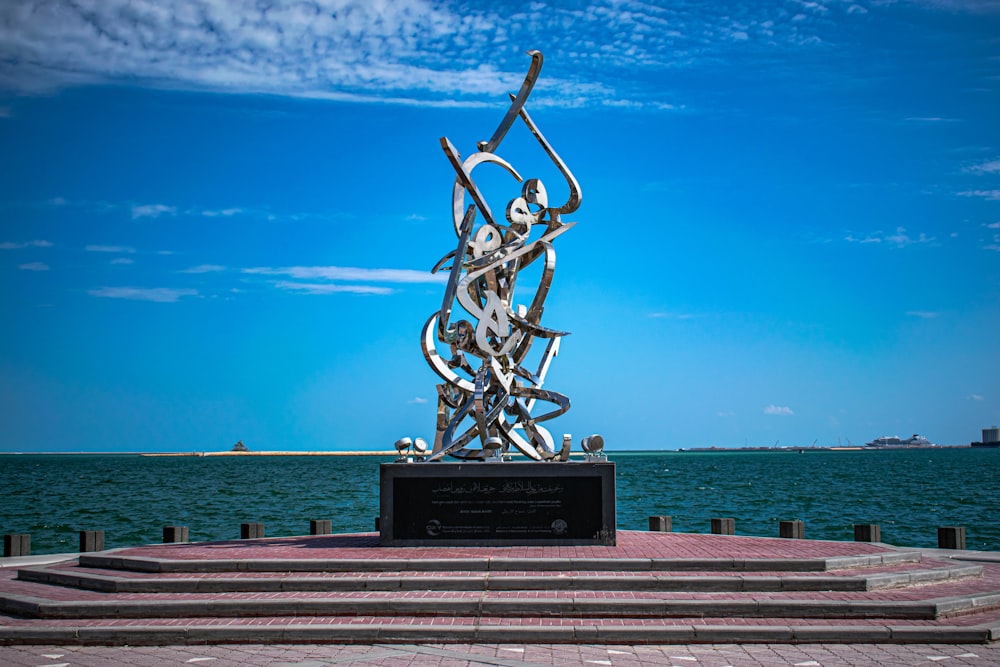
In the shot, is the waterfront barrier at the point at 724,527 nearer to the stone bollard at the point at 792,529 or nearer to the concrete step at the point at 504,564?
the stone bollard at the point at 792,529

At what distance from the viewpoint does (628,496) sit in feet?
222

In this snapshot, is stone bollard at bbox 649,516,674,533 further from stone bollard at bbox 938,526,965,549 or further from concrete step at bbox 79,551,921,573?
concrete step at bbox 79,551,921,573

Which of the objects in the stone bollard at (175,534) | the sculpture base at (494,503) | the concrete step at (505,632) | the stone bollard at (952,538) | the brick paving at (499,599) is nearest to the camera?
the brick paving at (499,599)

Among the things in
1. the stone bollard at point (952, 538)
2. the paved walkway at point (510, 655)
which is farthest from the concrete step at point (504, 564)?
the stone bollard at point (952, 538)

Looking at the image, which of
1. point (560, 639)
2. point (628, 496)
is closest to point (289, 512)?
point (628, 496)

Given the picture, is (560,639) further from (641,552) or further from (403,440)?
(403,440)

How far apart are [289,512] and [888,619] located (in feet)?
146

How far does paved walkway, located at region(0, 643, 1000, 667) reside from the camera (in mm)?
13688

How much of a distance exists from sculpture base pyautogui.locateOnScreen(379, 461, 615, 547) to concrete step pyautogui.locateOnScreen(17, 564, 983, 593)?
350cm

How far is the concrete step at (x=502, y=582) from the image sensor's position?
55.2 feet

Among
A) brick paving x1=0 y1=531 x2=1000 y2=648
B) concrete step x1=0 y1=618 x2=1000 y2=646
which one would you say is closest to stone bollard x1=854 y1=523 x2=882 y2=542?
brick paving x1=0 y1=531 x2=1000 y2=648

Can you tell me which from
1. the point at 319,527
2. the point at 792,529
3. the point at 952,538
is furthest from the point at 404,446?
the point at 952,538

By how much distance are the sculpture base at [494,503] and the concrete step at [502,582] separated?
11.5 ft

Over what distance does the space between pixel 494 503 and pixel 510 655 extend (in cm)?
727
